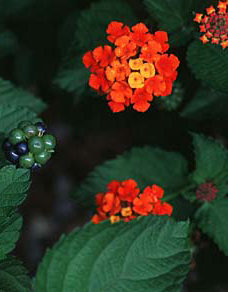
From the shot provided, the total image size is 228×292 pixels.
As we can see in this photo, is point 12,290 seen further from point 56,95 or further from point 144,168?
point 56,95

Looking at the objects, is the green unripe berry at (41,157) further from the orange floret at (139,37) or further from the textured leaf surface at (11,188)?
the orange floret at (139,37)

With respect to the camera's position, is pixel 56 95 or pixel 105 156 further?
pixel 105 156

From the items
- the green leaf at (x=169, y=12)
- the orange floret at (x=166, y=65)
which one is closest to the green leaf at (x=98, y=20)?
the green leaf at (x=169, y=12)

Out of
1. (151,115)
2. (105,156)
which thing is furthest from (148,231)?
(105,156)

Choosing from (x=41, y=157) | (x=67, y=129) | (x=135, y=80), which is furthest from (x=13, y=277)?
(x=67, y=129)

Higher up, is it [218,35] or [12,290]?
[218,35]

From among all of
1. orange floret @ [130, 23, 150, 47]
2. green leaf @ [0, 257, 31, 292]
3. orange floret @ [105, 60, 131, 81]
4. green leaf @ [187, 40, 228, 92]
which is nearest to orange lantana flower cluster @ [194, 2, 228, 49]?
green leaf @ [187, 40, 228, 92]
